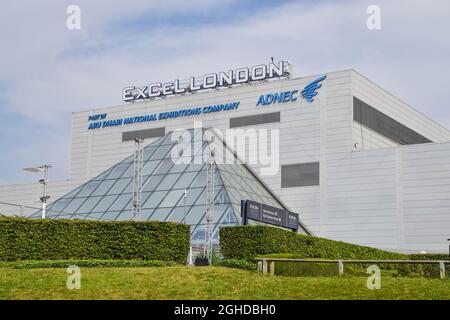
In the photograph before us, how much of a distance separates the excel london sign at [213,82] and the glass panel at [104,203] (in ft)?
76.6

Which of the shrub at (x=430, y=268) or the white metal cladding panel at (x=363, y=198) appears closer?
the shrub at (x=430, y=268)

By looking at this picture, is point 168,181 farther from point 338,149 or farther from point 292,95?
point 292,95

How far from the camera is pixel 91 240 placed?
38031 millimetres

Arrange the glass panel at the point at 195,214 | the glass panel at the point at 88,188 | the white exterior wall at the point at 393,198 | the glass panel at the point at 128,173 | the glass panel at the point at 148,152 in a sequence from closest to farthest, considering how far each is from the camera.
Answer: the glass panel at the point at 195,214
the glass panel at the point at 88,188
the glass panel at the point at 128,173
the glass panel at the point at 148,152
the white exterior wall at the point at 393,198

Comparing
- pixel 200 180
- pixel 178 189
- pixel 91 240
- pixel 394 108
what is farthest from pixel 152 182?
pixel 394 108

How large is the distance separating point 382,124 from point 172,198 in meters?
28.9

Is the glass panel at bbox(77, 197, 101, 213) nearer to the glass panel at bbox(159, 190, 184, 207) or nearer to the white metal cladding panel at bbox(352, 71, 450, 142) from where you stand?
the glass panel at bbox(159, 190, 184, 207)

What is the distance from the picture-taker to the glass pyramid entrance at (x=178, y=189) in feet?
170

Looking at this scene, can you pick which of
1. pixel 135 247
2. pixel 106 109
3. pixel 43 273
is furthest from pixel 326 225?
pixel 43 273

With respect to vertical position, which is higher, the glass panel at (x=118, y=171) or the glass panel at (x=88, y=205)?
the glass panel at (x=118, y=171)

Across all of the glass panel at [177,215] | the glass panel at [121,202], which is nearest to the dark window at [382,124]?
the glass panel at [121,202]

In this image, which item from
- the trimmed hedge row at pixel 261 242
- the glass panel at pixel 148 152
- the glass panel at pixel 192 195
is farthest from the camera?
the glass panel at pixel 148 152

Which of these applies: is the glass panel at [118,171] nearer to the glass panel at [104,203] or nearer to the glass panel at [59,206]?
the glass panel at [104,203]
